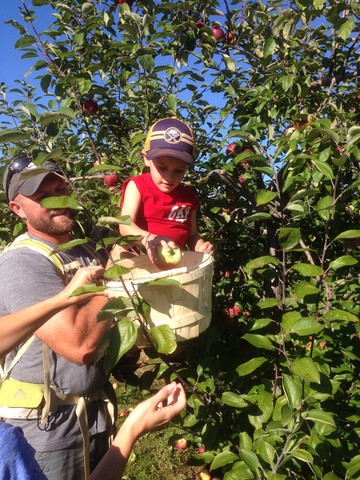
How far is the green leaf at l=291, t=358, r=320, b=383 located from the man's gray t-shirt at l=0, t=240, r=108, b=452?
740mm

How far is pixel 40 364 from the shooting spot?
1.49 meters

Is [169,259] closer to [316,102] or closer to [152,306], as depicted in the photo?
[152,306]

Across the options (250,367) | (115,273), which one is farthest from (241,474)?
(115,273)

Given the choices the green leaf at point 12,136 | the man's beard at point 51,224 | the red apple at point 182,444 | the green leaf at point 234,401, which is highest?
the green leaf at point 12,136

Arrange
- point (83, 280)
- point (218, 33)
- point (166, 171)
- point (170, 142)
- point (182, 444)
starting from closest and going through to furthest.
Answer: point (83, 280) < point (170, 142) < point (166, 171) < point (218, 33) < point (182, 444)

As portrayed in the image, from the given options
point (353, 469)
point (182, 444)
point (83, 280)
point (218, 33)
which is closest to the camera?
point (83, 280)

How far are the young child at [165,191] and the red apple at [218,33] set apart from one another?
2.63ft

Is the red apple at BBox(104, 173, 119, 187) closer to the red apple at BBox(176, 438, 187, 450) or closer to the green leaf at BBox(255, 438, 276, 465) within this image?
the green leaf at BBox(255, 438, 276, 465)

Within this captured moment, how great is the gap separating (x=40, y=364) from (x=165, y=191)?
866mm

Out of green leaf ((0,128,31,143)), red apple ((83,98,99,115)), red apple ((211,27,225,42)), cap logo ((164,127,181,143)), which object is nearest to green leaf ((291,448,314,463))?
green leaf ((0,128,31,143))

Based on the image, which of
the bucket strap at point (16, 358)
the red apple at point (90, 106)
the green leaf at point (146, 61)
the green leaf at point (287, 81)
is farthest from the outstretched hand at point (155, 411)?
the red apple at point (90, 106)

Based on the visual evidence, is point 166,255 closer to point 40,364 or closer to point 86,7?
point 40,364

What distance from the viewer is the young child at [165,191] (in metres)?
1.71

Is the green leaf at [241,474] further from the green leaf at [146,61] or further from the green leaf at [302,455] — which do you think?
the green leaf at [146,61]
